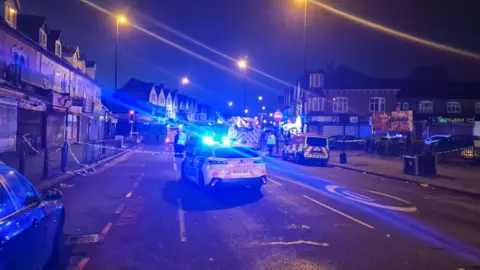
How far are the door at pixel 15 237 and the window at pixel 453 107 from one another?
59116 millimetres

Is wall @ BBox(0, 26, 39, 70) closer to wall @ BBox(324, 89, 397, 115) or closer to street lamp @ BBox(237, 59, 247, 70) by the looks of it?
street lamp @ BBox(237, 59, 247, 70)

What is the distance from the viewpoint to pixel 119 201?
1095 centimetres

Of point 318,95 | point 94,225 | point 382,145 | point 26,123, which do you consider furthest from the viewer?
point 318,95

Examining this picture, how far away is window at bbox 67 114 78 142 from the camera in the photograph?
91.1 ft

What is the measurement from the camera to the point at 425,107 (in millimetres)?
55062

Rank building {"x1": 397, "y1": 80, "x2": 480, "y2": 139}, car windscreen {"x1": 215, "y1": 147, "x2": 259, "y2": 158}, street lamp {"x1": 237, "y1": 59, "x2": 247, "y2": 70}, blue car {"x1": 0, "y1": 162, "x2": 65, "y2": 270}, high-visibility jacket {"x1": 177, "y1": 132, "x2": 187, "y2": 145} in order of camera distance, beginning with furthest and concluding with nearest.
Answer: building {"x1": 397, "y1": 80, "x2": 480, "y2": 139}
street lamp {"x1": 237, "y1": 59, "x2": 247, "y2": 70}
high-visibility jacket {"x1": 177, "y1": 132, "x2": 187, "y2": 145}
car windscreen {"x1": 215, "y1": 147, "x2": 259, "y2": 158}
blue car {"x1": 0, "y1": 162, "x2": 65, "y2": 270}

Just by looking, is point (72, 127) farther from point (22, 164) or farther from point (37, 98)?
point (22, 164)

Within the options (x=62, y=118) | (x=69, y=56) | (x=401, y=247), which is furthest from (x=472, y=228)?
(x=69, y=56)

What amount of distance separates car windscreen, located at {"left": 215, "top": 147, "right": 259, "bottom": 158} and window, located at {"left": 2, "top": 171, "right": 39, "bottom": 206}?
732cm

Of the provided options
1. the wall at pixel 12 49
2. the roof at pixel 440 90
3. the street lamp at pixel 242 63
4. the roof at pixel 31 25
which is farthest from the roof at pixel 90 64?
the roof at pixel 440 90

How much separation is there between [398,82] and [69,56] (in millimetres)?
46394

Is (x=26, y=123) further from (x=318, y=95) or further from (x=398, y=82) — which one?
(x=398, y=82)

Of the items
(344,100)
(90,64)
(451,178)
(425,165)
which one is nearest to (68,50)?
(90,64)

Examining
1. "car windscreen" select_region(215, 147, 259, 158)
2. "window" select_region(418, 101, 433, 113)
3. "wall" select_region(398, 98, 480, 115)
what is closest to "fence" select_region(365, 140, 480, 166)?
"car windscreen" select_region(215, 147, 259, 158)
